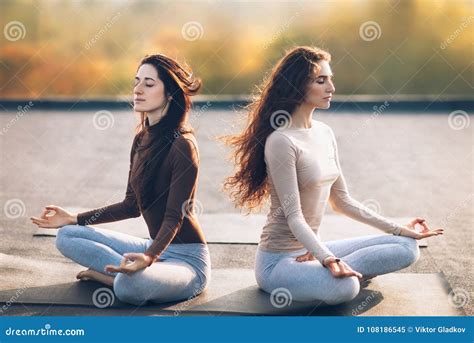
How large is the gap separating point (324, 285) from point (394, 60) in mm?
9774

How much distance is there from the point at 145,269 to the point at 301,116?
3.43 ft

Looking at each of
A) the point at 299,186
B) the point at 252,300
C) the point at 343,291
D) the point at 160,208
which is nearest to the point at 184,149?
the point at 160,208

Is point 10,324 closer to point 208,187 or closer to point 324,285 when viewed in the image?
point 324,285

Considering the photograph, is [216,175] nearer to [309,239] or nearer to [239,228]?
[239,228]

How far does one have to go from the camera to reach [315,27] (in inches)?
456

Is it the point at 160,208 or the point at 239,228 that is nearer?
the point at 160,208

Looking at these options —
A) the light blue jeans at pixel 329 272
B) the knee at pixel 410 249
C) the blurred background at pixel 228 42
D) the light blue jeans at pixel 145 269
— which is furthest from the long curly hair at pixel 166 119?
the blurred background at pixel 228 42

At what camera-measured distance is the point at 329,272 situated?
145 inches

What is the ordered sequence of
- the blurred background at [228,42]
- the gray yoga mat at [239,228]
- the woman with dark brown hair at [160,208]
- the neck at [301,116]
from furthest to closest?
1. the blurred background at [228,42]
2. the gray yoga mat at [239,228]
3. the neck at [301,116]
4. the woman with dark brown hair at [160,208]

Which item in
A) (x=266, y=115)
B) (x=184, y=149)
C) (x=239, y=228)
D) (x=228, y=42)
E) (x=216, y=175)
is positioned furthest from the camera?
(x=228, y=42)

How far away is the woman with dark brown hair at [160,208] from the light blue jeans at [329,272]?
34 centimetres

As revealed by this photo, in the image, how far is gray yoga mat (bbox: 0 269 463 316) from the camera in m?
3.80

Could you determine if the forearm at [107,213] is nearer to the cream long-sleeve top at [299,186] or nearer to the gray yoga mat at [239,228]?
the cream long-sleeve top at [299,186]

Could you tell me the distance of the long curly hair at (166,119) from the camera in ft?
12.6
